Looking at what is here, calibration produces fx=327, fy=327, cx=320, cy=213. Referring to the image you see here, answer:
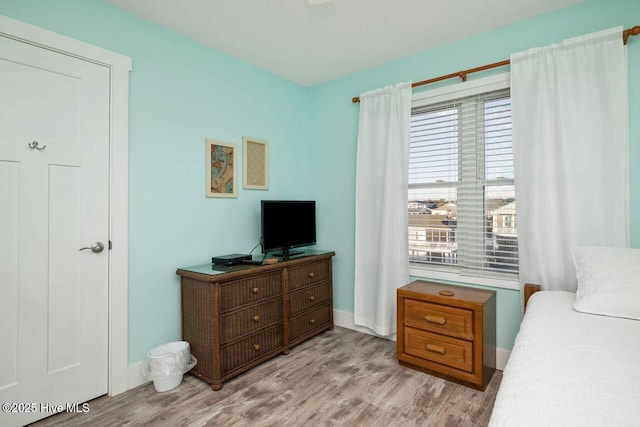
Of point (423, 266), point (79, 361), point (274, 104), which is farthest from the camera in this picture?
point (274, 104)

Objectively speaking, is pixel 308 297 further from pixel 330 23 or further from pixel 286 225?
pixel 330 23

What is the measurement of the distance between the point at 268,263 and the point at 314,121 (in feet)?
5.82

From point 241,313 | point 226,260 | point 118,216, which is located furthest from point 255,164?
point 241,313

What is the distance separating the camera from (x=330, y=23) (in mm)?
2412

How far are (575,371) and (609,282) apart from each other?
903mm

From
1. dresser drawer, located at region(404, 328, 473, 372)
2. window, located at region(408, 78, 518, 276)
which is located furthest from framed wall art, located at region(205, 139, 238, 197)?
dresser drawer, located at region(404, 328, 473, 372)

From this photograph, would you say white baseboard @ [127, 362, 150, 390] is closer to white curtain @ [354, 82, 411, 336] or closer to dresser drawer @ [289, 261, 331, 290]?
dresser drawer @ [289, 261, 331, 290]

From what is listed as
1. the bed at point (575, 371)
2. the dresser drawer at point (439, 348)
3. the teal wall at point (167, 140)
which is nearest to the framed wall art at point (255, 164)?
the teal wall at point (167, 140)

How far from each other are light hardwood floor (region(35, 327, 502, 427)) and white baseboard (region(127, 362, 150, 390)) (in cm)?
5

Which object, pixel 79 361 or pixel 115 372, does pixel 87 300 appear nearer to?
pixel 79 361

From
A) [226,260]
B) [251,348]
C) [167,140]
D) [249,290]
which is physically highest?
[167,140]

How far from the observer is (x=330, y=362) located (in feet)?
8.51

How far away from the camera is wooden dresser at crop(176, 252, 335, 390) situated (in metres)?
2.22

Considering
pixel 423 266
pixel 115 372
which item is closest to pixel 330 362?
pixel 423 266
